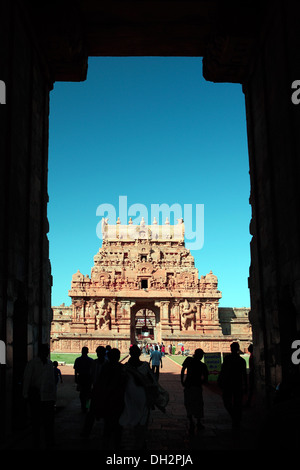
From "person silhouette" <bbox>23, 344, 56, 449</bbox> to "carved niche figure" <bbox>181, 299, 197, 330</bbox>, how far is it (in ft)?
118

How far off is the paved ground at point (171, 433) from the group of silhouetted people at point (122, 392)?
0.30 metres

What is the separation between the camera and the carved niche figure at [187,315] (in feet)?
137

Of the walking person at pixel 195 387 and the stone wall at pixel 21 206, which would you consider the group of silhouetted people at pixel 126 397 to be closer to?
the stone wall at pixel 21 206

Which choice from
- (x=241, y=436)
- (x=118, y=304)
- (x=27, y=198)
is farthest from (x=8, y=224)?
(x=118, y=304)

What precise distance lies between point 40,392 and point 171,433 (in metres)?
2.77

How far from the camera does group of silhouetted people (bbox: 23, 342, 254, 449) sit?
5.55 meters

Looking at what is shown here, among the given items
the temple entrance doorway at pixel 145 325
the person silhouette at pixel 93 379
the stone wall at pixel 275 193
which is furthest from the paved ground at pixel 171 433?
the temple entrance doorway at pixel 145 325

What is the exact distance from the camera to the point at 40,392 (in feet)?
20.5

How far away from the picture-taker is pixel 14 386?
24.6 feet

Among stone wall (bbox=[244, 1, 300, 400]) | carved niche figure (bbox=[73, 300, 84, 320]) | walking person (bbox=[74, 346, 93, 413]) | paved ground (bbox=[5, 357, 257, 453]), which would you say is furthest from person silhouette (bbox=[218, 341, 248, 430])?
carved niche figure (bbox=[73, 300, 84, 320])

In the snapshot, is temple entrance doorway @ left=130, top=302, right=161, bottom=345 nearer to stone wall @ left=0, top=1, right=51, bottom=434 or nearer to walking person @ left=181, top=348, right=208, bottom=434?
stone wall @ left=0, top=1, right=51, bottom=434

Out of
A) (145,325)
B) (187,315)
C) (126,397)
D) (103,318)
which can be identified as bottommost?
(145,325)

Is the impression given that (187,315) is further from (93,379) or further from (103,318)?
(93,379)

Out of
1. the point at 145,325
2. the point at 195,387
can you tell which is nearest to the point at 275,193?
the point at 195,387
